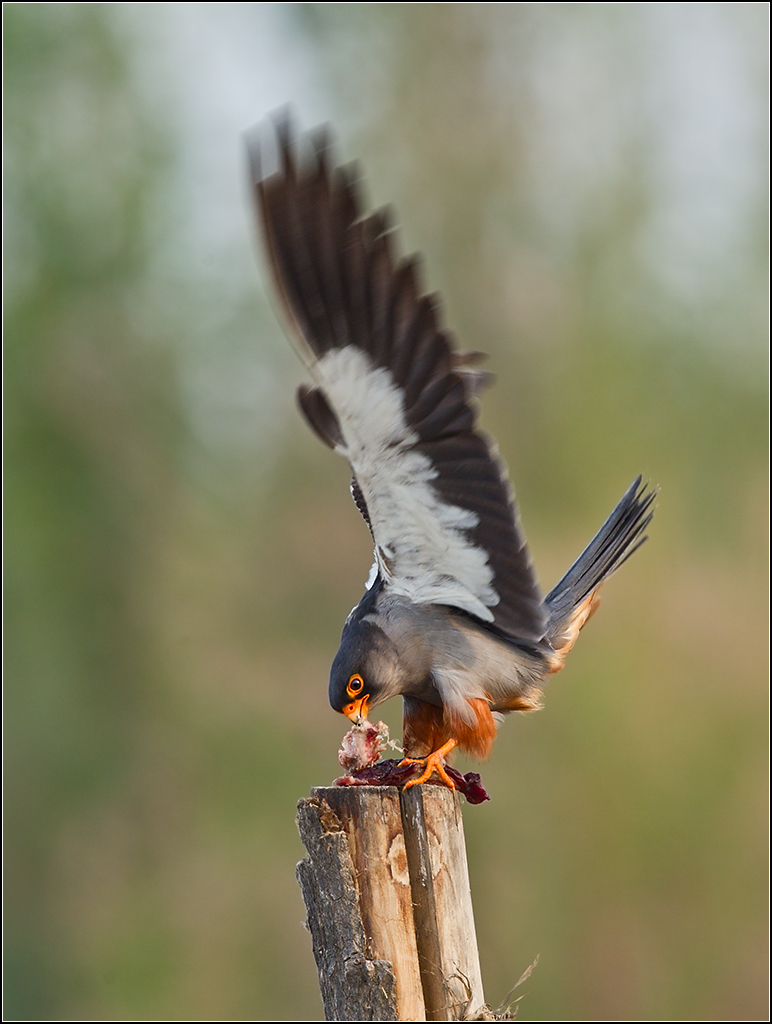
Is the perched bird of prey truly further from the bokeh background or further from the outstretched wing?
the bokeh background

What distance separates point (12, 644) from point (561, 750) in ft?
22.9

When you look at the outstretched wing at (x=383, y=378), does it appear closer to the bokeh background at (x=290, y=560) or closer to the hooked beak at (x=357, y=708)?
the hooked beak at (x=357, y=708)

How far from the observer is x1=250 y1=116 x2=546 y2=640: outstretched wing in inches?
134

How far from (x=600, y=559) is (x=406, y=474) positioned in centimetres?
169

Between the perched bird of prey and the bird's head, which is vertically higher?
the perched bird of prey

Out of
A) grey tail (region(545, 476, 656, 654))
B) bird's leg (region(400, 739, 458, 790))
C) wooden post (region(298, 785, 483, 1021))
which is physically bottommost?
wooden post (region(298, 785, 483, 1021))

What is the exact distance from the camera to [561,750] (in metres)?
11.7

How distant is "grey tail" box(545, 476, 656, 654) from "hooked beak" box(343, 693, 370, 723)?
1.24 m

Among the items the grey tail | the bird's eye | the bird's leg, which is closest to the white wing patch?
the bird's eye

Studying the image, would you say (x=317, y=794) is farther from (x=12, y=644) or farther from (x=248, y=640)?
(x=12, y=644)

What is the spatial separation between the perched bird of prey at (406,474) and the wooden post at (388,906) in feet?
1.16

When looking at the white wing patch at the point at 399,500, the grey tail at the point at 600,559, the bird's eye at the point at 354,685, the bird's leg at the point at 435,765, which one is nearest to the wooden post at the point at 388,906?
the bird's leg at the point at 435,765

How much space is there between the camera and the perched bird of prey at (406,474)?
3443 millimetres

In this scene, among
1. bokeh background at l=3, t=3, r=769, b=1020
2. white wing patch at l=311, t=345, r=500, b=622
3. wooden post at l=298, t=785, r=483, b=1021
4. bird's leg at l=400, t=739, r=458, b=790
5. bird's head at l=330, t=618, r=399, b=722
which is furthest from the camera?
bokeh background at l=3, t=3, r=769, b=1020
